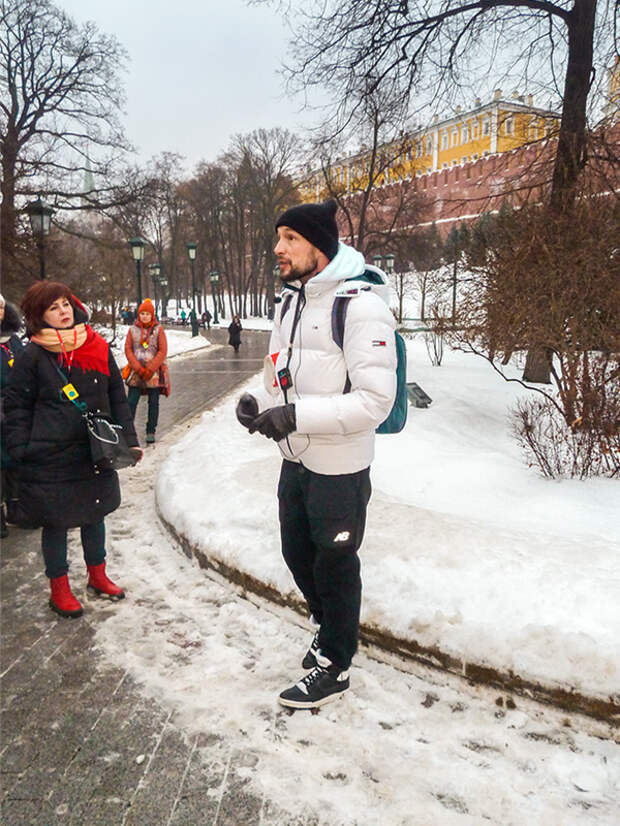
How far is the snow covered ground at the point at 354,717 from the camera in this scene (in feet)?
6.56

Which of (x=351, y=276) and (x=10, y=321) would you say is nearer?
(x=351, y=276)

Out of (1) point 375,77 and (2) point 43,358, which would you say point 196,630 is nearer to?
(2) point 43,358

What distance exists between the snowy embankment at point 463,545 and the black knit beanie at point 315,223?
175 centimetres

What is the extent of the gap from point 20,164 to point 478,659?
24.6 metres

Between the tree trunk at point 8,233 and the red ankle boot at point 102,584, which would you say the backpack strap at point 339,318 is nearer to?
the red ankle boot at point 102,584

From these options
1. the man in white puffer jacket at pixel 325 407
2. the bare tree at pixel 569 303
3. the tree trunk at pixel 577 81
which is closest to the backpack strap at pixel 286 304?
the man in white puffer jacket at pixel 325 407

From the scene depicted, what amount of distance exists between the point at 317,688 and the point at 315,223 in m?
1.95

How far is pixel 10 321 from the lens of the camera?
4227mm

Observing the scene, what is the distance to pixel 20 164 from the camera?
71.5 feet

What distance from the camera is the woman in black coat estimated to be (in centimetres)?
303

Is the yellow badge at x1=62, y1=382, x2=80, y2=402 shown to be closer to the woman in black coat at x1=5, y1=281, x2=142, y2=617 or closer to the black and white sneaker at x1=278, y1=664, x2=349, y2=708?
the woman in black coat at x1=5, y1=281, x2=142, y2=617

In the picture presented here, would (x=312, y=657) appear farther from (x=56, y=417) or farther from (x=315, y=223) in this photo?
(x=315, y=223)

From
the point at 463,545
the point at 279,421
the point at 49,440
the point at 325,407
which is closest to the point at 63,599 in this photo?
the point at 49,440

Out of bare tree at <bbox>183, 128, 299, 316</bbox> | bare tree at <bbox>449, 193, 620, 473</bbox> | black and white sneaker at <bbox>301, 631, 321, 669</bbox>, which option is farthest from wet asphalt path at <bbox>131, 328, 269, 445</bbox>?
bare tree at <bbox>183, 128, 299, 316</bbox>
